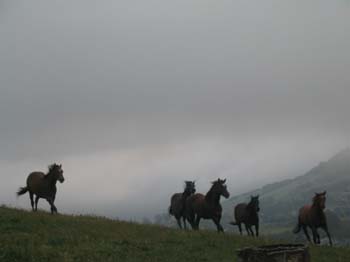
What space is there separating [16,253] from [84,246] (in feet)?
8.51

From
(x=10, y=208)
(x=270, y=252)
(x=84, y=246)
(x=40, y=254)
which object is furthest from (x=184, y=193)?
(x=270, y=252)

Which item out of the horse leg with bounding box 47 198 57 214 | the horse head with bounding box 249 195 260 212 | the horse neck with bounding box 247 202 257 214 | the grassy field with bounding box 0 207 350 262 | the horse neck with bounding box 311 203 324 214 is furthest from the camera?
the horse neck with bounding box 247 202 257 214

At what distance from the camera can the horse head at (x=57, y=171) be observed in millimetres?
28731

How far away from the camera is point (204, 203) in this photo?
3044cm

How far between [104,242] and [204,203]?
12127mm

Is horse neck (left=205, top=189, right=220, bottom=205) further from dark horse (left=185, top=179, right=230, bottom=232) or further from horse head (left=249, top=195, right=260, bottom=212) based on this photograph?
horse head (left=249, top=195, right=260, bottom=212)

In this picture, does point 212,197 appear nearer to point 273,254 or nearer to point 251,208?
point 251,208

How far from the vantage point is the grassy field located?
1638 cm

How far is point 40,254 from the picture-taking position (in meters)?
15.8

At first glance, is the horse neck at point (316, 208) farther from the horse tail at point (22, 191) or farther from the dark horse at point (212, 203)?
the horse tail at point (22, 191)

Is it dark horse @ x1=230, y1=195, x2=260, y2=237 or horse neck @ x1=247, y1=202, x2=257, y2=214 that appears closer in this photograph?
dark horse @ x1=230, y1=195, x2=260, y2=237

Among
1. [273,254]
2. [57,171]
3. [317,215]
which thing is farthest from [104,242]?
[317,215]

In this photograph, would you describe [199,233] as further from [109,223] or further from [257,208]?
[257,208]

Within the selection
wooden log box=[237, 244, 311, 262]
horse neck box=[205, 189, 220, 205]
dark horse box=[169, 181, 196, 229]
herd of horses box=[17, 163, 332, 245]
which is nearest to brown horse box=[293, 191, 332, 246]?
herd of horses box=[17, 163, 332, 245]
